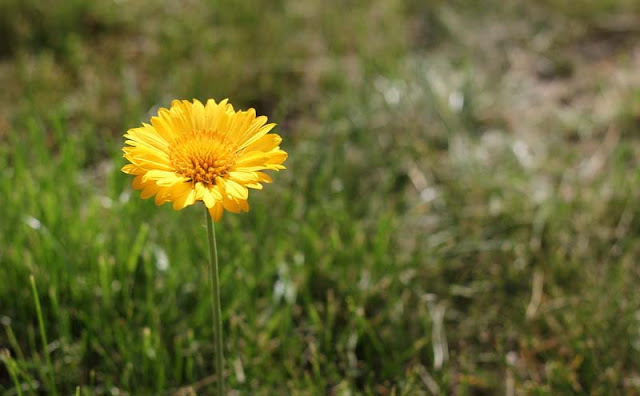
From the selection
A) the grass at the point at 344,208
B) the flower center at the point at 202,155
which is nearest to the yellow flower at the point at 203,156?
the flower center at the point at 202,155

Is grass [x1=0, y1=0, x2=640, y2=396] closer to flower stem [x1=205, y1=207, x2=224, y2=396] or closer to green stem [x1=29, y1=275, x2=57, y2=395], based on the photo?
green stem [x1=29, y1=275, x2=57, y2=395]

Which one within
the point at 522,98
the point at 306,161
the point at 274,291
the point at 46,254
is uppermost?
the point at 522,98

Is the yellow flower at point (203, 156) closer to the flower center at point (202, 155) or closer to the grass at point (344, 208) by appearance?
the flower center at point (202, 155)

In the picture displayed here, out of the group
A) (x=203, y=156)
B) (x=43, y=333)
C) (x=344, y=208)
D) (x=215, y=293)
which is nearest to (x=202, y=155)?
(x=203, y=156)

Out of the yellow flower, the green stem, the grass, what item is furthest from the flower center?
the grass

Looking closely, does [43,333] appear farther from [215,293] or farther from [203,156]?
[203,156]

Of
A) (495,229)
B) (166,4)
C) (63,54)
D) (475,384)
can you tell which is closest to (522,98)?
(495,229)

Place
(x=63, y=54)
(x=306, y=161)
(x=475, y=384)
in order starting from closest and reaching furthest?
(x=475, y=384), (x=306, y=161), (x=63, y=54)

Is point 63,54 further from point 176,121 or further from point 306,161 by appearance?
point 176,121
